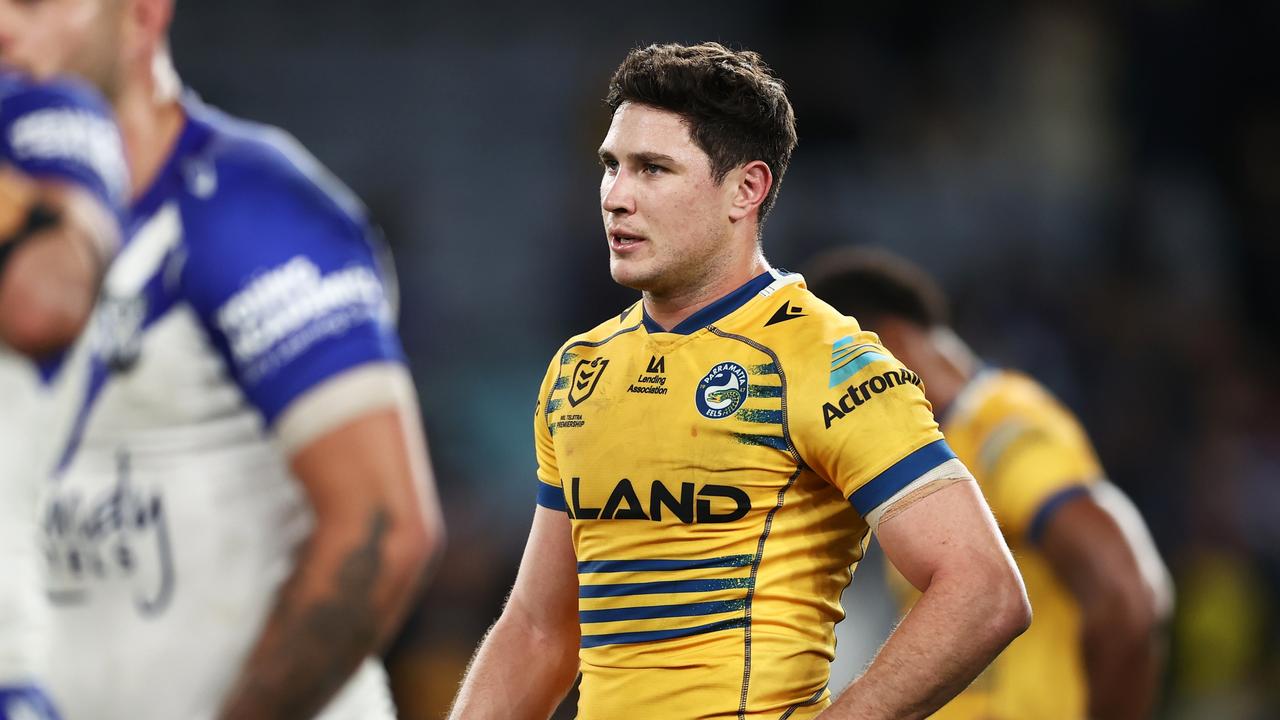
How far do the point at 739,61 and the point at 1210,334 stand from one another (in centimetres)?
1247

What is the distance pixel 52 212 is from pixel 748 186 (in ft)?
3.87

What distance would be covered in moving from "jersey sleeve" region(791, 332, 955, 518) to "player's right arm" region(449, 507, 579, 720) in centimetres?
61

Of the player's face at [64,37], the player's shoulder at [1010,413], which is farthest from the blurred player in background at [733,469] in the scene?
the player's shoulder at [1010,413]

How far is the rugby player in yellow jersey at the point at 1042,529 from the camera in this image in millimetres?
5535

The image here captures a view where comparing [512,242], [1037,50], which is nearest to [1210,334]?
[1037,50]

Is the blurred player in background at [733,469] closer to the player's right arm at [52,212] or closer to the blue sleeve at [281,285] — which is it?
the blue sleeve at [281,285]

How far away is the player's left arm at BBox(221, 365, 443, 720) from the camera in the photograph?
127 inches

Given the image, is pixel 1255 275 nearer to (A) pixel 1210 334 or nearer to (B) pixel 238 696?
(A) pixel 1210 334

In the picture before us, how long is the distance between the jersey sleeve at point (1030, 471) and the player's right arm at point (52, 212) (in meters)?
3.38

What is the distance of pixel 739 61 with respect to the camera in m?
3.04

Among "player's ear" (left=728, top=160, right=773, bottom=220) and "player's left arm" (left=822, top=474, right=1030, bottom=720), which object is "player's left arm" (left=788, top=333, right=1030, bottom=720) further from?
"player's ear" (left=728, top=160, right=773, bottom=220)

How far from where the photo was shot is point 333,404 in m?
3.26

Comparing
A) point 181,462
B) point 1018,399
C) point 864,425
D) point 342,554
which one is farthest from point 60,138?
point 1018,399

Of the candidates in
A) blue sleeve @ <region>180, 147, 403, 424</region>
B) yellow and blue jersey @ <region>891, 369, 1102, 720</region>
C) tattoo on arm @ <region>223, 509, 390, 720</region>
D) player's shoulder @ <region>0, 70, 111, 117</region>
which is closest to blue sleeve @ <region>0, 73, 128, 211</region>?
player's shoulder @ <region>0, 70, 111, 117</region>
